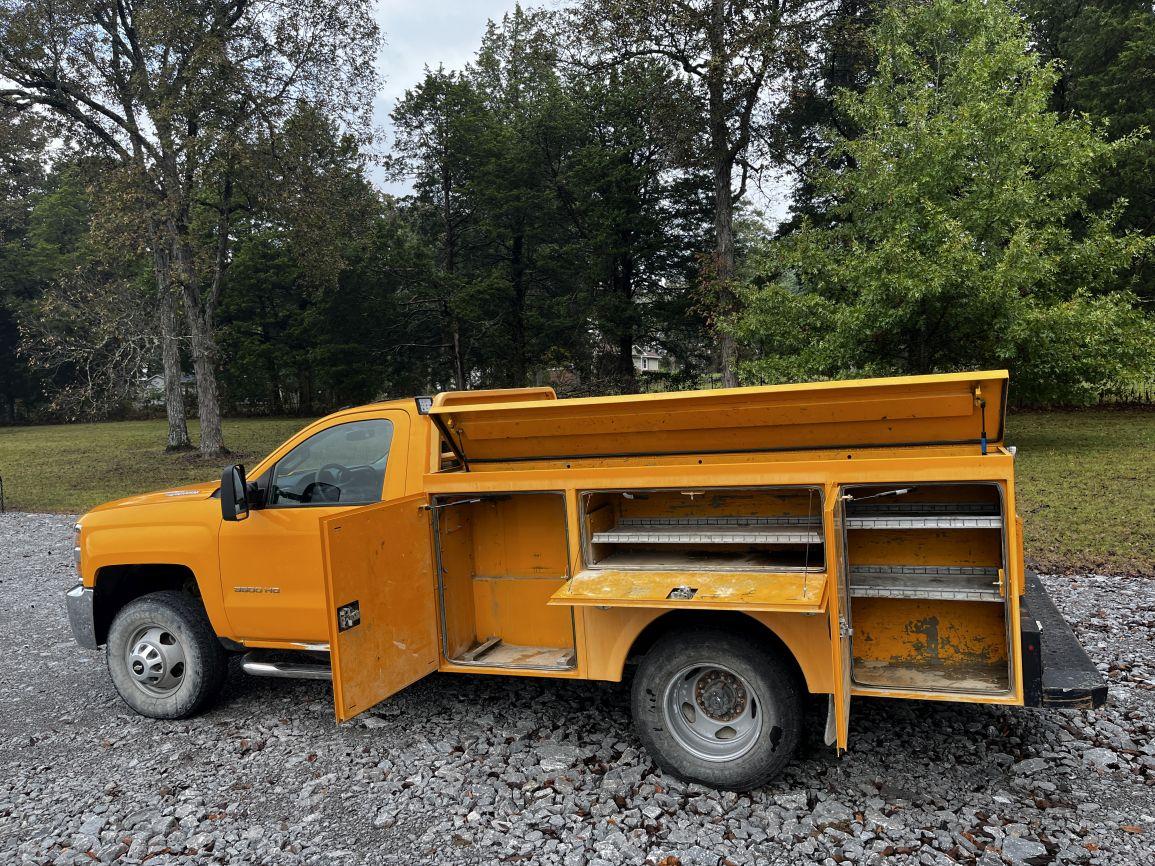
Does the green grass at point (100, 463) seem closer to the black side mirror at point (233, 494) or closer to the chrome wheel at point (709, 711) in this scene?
the black side mirror at point (233, 494)

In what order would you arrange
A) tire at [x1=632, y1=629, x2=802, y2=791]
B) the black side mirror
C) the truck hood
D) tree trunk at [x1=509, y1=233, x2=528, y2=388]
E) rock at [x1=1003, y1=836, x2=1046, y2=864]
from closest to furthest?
rock at [x1=1003, y1=836, x2=1046, y2=864] < tire at [x1=632, y1=629, x2=802, y2=791] < the black side mirror < the truck hood < tree trunk at [x1=509, y1=233, x2=528, y2=388]

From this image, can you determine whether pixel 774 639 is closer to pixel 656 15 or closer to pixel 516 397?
pixel 516 397

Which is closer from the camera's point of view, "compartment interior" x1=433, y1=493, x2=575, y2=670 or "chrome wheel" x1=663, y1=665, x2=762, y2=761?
"chrome wheel" x1=663, y1=665, x2=762, y2=761

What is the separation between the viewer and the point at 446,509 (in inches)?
189

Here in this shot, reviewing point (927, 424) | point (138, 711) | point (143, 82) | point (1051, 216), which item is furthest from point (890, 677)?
point (143, 82)

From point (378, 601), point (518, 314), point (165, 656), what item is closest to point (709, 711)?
point (378, 601)

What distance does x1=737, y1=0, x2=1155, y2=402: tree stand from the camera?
15.6 meters

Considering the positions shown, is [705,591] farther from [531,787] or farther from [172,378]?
[172,378]

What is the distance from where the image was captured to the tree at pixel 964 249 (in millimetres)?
15570

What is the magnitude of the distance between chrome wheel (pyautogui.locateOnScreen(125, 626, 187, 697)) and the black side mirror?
4.01 feet

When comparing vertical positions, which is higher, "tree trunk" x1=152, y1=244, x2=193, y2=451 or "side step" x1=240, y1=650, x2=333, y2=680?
"tree trunk" x1=152, y1=244, x2=193, y2=451

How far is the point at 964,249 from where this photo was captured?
15.1 m

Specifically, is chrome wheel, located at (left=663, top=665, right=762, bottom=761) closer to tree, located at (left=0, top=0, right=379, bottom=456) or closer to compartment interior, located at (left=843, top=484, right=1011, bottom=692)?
compartment interior, located at (left=843, top=484, right=1011, bottom=692)

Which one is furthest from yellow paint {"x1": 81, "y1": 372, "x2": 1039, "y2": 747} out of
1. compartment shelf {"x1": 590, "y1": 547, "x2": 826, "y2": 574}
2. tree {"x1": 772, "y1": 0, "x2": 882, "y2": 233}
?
tree {"x1": 772, "y1": 0, "x2": 882, "y2": 233}
